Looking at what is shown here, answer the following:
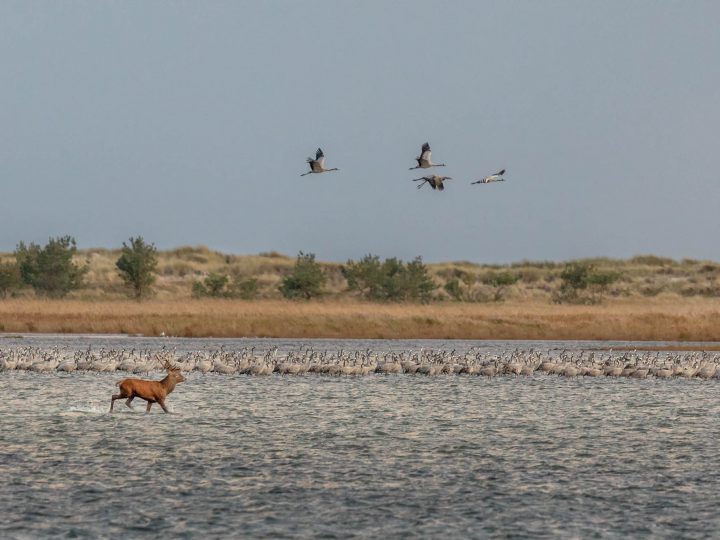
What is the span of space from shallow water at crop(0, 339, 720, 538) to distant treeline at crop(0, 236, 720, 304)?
50.7 meters

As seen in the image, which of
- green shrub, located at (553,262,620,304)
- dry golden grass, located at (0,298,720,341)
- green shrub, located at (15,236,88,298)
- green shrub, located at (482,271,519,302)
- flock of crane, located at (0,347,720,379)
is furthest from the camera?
green shrub, located at (482,271,519,302)

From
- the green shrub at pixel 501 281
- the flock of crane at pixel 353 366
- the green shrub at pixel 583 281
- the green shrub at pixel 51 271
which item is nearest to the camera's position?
the flock of crane at pixel 353 366

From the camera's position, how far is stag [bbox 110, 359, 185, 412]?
23188 mm

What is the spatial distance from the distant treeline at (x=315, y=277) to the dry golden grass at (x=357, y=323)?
1824cm

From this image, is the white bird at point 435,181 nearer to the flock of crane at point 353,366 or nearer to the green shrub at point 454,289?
the flock of crane at point 353,366

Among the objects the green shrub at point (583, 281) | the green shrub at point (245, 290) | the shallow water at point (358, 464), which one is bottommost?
the shallow water at point (358, 464)

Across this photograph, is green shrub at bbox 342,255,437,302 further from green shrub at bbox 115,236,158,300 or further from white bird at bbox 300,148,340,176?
white bird at bbox 300,148,340,176

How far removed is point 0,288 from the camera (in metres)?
79.2

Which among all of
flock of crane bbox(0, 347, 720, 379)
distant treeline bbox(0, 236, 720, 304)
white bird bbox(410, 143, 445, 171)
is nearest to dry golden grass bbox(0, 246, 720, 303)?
distant treeline bbox(0, 236, 720, 304)

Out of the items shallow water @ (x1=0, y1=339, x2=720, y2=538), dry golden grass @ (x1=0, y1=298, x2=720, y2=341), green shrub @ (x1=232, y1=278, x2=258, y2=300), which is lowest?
shallow water @ (x1=0, y1=339, x2=720, y2=538)

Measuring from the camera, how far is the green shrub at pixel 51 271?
7794 cm

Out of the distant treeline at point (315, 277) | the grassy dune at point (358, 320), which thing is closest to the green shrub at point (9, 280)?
the distant treeline at point (315, 277)

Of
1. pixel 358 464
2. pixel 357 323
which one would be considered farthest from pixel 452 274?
pixel 358 464

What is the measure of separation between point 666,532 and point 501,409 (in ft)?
41.5
